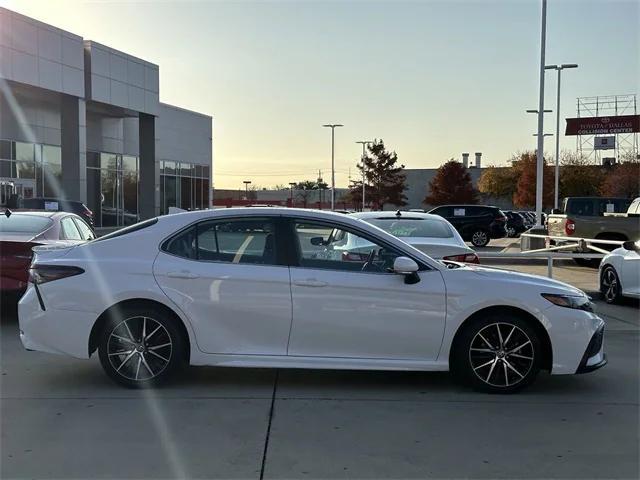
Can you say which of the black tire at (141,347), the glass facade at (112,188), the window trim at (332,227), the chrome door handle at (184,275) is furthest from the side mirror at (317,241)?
the glass facade at (112,188)

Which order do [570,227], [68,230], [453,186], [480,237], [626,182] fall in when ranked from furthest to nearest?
[453,186]
[626,182]
[480,237]
[570,227]
[68,230]

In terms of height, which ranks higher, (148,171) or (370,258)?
(148,171)

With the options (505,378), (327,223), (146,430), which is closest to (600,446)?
(505,378)

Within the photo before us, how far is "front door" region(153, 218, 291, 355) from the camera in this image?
5.34 m

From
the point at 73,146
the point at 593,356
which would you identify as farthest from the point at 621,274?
the point at 73,146

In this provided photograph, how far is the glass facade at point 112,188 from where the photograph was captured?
3322 centimetres

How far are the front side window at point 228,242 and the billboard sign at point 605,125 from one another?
2904 inches

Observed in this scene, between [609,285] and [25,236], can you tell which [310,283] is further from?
[609,285]

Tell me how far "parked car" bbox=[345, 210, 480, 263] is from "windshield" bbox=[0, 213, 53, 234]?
479 centimetres

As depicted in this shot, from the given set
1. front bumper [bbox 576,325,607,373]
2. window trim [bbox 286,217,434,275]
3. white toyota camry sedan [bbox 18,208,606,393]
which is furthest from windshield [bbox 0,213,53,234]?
front bumper [bbox 576,325,607,373]

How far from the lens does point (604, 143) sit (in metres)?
72.8

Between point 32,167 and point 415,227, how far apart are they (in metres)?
23.8

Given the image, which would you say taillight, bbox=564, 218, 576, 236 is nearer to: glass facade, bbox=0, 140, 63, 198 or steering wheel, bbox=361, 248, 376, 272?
steering wheel, bbox=361, 248, 376, 272

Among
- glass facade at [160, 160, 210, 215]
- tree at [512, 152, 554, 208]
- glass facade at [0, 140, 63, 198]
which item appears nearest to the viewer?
glass facade at [0, 140, 63, 198]
